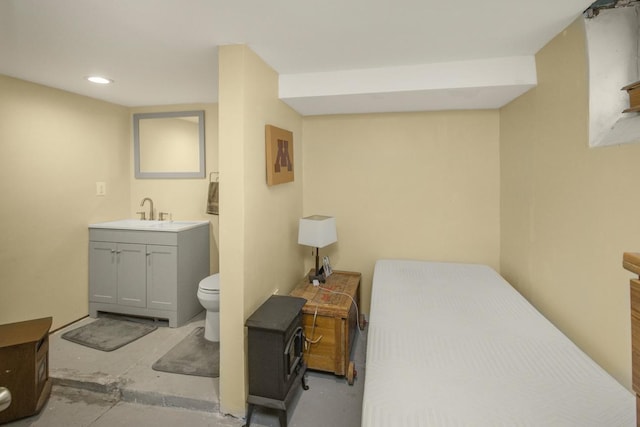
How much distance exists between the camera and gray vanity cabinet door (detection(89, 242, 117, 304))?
3.00m

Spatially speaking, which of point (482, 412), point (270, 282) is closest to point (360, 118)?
point (270, 282)

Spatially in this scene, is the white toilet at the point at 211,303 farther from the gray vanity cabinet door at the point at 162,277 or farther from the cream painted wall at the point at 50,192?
the cream painted wall at the point at 50,192

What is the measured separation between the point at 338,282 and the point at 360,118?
4.88ft

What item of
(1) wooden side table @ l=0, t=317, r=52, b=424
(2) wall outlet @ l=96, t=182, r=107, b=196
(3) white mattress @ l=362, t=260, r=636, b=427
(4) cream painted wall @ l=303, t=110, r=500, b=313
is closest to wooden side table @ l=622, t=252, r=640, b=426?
(3) white mattress @ l=362, t=260, r=636, b=427

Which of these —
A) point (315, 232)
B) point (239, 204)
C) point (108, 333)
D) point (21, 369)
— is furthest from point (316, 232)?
point (108, 333)

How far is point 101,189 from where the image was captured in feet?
10.5

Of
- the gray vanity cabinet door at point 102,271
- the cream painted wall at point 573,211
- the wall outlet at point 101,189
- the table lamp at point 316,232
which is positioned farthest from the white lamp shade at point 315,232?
the wall outlet at point 101,189

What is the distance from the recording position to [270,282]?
226 centimetres

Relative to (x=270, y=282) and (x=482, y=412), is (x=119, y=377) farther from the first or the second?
(x=482, y=412)

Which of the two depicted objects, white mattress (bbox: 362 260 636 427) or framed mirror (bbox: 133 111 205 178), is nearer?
white mattress (bbox: 362 260 636 427)

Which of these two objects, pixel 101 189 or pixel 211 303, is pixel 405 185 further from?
pixel 101 189

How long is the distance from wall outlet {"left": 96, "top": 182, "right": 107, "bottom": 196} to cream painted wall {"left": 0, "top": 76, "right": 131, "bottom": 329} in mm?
41

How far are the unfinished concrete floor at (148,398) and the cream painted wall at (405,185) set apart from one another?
3.63 feet

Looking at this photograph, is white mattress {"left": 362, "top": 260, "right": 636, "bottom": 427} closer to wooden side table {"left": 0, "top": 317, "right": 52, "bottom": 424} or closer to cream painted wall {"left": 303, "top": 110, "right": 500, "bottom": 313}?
cream painted wall {"left": 303, "top": 110, "right": 500, "bottom": 313}
